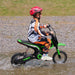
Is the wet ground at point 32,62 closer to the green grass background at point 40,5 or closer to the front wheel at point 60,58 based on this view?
the front wheel at point 60,58

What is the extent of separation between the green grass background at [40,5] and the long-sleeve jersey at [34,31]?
1199cm

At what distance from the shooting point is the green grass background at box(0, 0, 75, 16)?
17897 millimetres

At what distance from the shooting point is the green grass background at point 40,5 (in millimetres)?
17897

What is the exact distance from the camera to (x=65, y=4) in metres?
20.3

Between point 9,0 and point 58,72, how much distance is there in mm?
17283

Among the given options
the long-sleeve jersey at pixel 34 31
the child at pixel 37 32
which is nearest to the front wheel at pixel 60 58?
the child at pixel 37 32

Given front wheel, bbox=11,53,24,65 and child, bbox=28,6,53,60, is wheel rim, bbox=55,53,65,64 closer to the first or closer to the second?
child, bbox=28,6,53,60

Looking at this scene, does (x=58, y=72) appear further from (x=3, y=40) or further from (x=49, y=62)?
(x=3, y=40)

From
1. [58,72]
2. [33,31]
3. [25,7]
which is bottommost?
[58,72]

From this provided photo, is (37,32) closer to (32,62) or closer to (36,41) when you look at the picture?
(36,41)

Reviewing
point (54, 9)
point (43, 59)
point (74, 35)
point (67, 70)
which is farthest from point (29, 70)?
point (54, 9)

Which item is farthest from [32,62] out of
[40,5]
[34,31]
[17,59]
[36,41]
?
[40,5]

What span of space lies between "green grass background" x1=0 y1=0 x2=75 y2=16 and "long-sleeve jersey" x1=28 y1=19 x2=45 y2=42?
39.3 feet

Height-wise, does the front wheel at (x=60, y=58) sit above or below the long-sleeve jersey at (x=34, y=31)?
below
